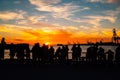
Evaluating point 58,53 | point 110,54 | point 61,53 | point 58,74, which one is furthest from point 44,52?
point 110,54

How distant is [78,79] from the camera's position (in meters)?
11.6

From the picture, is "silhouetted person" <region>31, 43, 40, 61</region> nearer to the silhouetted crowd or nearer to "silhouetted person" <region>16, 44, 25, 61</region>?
the silhouetted crowd

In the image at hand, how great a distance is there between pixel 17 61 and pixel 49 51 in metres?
3.31

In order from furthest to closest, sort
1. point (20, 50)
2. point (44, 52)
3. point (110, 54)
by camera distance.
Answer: point (20, 50), point (44, 52), point (110, 54)

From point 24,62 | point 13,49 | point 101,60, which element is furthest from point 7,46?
point 101,60

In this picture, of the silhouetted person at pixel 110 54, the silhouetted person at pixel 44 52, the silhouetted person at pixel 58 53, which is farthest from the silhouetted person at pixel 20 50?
the silhouetted person at pixel 110 54

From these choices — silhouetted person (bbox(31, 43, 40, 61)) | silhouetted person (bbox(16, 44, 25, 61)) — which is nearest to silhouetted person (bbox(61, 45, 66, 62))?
silhouetted person (bbox(31, 43, 40, 61))

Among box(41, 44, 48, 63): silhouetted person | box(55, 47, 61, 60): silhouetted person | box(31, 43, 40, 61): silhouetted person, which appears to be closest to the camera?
box(31, 43, 40, 61): silhouetted person

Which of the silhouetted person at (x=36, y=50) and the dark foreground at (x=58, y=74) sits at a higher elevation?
the silhouetted person at (x=36, y=50)

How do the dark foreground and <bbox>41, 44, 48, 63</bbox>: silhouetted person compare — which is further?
<bbox>41, 44, 48, 63</bbox>: silhouetted person

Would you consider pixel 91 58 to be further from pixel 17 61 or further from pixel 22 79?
pixel 22 79

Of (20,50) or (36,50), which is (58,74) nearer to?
(36,50)

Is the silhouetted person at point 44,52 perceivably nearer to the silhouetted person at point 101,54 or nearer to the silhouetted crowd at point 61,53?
the silhouetted crowd at point 61,53

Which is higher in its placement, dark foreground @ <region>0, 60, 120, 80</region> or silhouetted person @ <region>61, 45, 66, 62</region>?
silhouetted person @ <region>61, 45, 66, 62</region>
